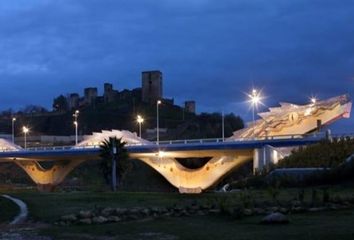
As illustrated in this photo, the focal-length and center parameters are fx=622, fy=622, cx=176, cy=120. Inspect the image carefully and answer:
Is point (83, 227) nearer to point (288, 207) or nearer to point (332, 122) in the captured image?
point (288, 207)

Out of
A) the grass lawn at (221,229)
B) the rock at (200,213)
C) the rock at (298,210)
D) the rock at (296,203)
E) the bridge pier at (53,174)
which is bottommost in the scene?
the grass lawn at (221,229)

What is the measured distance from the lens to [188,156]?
104 metres

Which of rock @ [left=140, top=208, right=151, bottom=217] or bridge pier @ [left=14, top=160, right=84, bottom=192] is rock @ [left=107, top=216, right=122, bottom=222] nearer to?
rock @ [left=140, top=208, right=151, bottom=217]

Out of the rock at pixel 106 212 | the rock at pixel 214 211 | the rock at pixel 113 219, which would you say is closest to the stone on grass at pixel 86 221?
the rock at pixel 113 219

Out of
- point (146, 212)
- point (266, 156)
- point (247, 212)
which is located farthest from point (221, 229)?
point (266, 156)

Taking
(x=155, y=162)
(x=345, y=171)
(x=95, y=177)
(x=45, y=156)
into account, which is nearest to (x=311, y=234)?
(x=345, y=171)

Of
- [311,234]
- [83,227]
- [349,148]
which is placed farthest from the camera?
[349,148]

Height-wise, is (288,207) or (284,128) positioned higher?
(284,128)

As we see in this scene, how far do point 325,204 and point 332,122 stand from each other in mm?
88252

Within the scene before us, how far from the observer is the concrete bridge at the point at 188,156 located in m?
80.3

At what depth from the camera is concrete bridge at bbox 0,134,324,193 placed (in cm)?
8026

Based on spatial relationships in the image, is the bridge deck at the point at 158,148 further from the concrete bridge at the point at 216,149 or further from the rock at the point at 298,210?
the rock at the point at 298,210

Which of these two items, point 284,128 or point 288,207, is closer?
point 288,207

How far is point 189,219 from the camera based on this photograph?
18891mm
